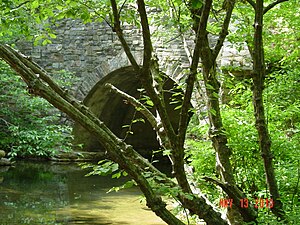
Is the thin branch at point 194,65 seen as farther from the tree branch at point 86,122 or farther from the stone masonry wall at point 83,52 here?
the stone masonry wall at point 83,52

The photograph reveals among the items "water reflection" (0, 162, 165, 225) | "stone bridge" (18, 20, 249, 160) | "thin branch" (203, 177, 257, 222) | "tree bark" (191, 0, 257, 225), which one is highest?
"stone bridge" (18, 20, 249, 160)

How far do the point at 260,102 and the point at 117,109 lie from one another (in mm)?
10037

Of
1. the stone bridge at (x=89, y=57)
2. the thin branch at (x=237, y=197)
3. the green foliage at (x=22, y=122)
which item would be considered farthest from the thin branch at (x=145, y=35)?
the stone bridge at (x=89, y=57)

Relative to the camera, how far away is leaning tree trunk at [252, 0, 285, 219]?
2207 mm

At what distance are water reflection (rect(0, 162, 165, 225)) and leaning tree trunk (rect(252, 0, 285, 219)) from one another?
2.71 m

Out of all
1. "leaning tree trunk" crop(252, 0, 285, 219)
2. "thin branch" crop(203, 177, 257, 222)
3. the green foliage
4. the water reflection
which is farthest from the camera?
the green foliage

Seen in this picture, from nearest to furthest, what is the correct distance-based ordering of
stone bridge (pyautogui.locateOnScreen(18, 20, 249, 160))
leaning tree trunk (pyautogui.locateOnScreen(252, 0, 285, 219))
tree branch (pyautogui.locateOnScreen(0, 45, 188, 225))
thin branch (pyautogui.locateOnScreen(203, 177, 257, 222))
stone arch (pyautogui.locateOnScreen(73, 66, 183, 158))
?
tree branch (pyautogui.locateOnScreen(0, 45, 188, 225)), leaning tree trunk (pyautogui.locateOnScreen(252, 0, 285, 219)), thin branch (pyautogui.locateOnScreen(203, 177, 257, 222)), stone bridge (pyautogui.locateOnScreen(18, 20, 249, 160)), stone arch (pyautogui.locateOnScreen(73, 66, 183, 158))

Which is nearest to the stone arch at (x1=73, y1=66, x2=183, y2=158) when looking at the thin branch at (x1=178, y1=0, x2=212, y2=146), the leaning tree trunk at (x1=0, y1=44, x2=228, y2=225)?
the leaning tree trunk at (x1=0, y1=44, x2=228, y2=225)

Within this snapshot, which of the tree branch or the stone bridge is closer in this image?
the tree branch

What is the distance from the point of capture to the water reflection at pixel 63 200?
201 inches

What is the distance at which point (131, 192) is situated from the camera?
724 cm

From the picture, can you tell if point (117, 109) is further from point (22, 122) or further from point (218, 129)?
point (218, 129)

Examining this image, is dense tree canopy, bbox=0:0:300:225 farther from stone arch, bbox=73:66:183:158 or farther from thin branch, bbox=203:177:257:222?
stone arch, bbox=73:66:183:158

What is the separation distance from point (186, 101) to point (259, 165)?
219 cm
